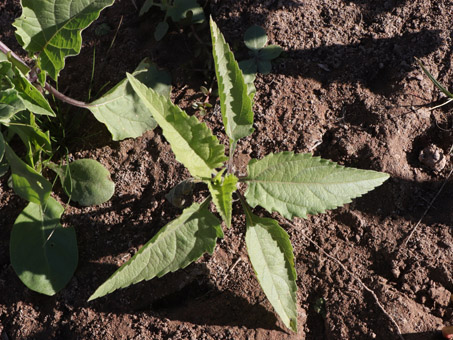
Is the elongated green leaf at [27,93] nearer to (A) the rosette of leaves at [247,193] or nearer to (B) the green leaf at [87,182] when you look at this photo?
(B) the green leaf at [87,182]

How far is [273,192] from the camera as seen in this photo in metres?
1.94

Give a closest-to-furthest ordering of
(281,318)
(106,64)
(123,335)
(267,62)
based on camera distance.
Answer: (281,318) < (123,335) < (267,62) < (106,64)

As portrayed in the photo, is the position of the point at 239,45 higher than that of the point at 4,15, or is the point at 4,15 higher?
the point at 4,15

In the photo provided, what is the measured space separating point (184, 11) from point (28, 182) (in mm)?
1213

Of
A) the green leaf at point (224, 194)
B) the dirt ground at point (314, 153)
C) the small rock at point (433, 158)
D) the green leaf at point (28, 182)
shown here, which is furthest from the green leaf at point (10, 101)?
the small rock at point (433, 158)

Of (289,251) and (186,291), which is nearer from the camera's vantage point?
(289,251)

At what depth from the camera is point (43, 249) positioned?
2.22m

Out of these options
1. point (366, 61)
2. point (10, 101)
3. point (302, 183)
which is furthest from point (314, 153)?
point (10, 101)

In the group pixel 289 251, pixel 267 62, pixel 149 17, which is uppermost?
pixel 149 17

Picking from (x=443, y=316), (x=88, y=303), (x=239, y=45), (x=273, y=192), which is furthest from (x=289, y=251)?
(x=239, y=45)

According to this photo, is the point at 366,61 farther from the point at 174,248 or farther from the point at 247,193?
the point at 174,248

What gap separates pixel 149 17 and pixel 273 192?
4.63 ft

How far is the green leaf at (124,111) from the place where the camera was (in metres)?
2.35

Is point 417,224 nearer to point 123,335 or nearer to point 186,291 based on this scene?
point 186,291
